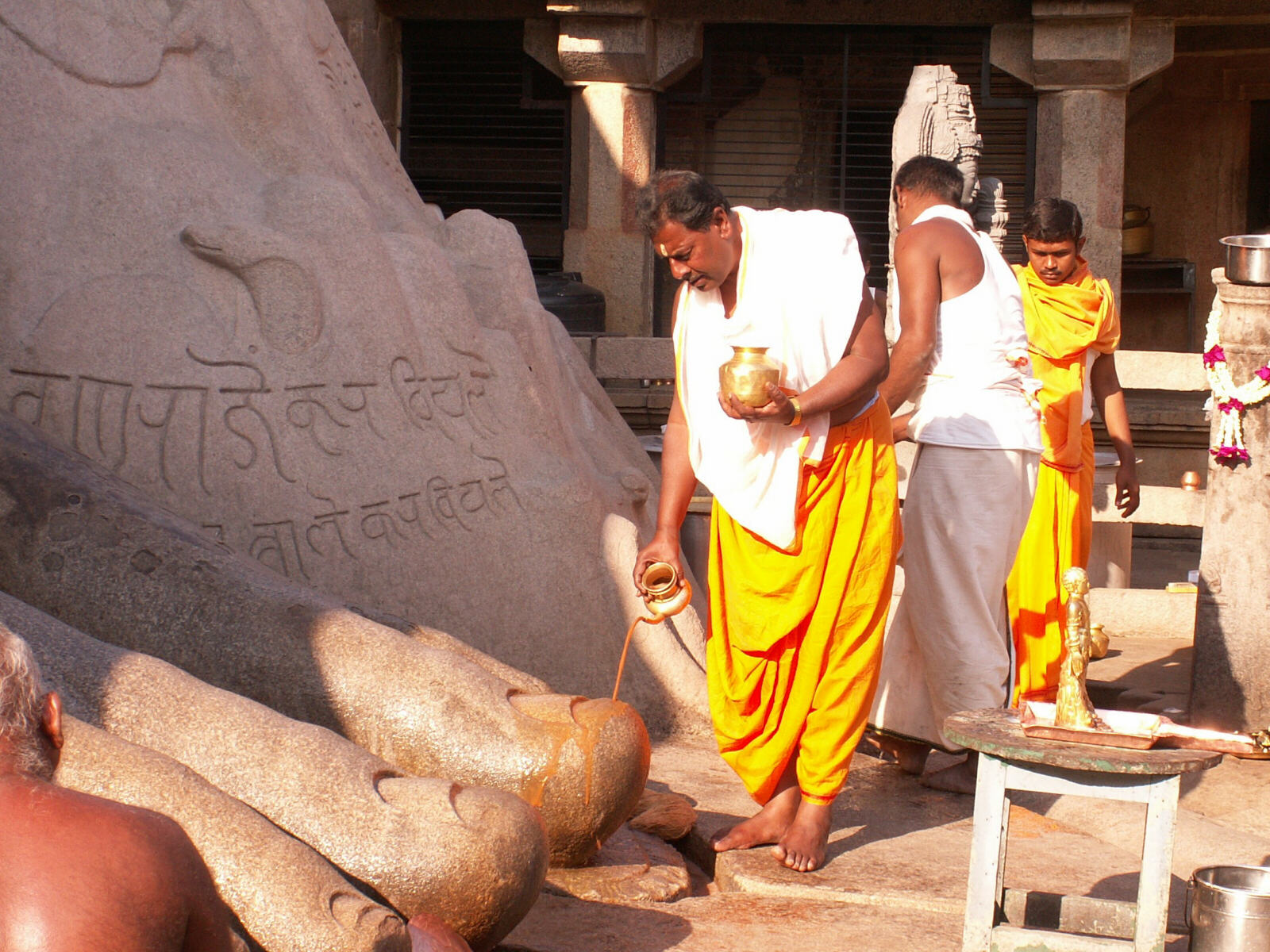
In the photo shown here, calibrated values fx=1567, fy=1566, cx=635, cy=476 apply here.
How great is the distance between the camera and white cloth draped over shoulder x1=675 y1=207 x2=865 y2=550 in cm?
334

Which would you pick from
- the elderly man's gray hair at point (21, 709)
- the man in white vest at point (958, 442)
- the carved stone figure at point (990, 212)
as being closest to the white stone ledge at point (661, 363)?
the carved stone figure at point (990, 212)

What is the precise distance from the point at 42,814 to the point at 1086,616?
2033 millimetres

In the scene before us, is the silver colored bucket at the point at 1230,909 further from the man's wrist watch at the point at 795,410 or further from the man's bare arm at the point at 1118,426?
the man's bare arm at the point at 1118,426

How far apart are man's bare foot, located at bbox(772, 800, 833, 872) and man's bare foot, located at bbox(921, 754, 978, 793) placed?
2.34 feet

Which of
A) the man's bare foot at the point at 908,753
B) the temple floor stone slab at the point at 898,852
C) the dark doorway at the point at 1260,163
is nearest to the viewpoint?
the temple floor stone slab at the point at 898,852

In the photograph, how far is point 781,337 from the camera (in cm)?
334

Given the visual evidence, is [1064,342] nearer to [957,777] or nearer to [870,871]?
[957,777]

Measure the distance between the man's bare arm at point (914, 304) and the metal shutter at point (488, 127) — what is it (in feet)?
24.8

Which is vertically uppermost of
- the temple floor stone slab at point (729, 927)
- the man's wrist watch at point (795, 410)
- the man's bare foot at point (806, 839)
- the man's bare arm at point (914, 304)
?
the man's bare arm at point (914, 304)

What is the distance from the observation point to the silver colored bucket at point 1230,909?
9.18 feet

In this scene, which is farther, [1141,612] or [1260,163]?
[1260,163]

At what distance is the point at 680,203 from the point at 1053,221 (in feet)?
6.02

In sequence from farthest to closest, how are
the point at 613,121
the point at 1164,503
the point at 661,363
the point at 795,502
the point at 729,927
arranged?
1. the point at 613,121
2. the point at 661,363
3. the point at 1164,503
4. the point at 795,502
5. the point at 729,927

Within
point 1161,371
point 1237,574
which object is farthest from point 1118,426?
point 1161,371
